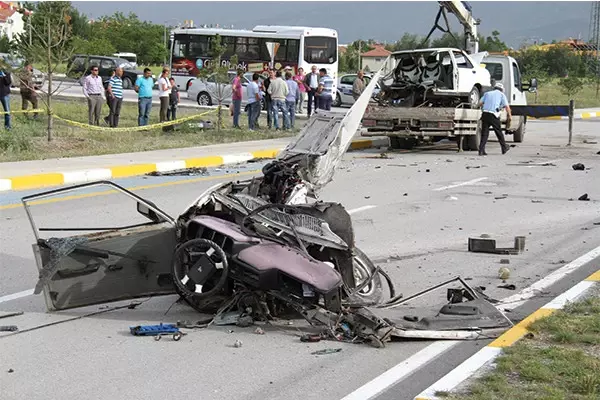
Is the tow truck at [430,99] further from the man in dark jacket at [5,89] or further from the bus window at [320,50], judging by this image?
the bus window at [320,50]

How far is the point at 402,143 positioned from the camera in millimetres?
23219

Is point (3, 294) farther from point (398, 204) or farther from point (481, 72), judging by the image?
point (481, 72)

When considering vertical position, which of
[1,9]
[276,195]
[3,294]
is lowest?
[3,294]

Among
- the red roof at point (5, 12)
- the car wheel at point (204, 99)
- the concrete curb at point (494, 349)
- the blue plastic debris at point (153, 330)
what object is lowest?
the blue plastic debris at point (153, 330)

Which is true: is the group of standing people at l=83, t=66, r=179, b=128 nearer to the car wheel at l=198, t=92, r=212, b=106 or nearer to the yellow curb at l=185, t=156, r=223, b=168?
the yellow curb at l=185, t=156, r=223, b=168

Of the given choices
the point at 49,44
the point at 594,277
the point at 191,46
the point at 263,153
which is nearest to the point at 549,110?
the point at 263,153

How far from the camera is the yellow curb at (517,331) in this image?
6051mm

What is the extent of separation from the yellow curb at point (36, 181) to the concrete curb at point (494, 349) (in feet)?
32.3

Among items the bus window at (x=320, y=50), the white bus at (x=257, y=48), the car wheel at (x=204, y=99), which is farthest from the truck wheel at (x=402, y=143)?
the bus window at (x=320, y=50)

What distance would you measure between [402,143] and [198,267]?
55.9 ft

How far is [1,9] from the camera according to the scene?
320ft

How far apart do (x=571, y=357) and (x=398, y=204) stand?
770 centimetres

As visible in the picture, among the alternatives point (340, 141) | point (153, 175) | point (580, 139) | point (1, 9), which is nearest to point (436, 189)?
point (153, 175)

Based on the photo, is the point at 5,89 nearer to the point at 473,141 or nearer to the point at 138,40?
the point at 473,141
